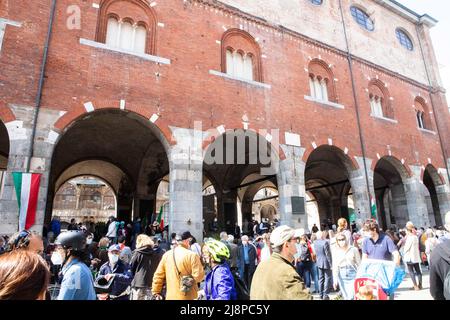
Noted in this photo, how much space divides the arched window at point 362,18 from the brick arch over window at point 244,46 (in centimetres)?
822

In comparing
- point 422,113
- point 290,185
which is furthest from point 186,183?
point 422,113

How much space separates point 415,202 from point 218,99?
38.7ft

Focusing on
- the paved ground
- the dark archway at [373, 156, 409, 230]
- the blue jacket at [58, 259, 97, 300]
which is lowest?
the paved ground

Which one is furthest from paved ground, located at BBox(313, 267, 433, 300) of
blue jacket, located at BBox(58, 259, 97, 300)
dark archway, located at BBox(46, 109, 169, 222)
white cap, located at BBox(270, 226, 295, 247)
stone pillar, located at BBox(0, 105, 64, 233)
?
dark archway, located at BBox(46, 109, 169, 222)

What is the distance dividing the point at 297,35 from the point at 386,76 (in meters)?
6.50

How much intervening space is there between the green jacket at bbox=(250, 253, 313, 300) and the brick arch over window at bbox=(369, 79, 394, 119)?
16.3 metres

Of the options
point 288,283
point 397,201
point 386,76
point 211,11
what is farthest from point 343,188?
point 288,283

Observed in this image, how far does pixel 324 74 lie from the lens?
47.3ft

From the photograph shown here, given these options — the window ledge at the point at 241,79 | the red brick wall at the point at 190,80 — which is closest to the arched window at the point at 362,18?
the red brick wall at the point at 190,80

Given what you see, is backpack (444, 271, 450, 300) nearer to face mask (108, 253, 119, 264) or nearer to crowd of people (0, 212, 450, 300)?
crowd of people (0, 212, 450, 300)

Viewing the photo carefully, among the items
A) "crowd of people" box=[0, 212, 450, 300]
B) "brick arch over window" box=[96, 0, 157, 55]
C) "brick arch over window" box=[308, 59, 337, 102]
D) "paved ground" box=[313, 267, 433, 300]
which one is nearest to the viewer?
"crowd of people" box=[0, 212, 450, 300]

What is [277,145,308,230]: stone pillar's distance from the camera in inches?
436

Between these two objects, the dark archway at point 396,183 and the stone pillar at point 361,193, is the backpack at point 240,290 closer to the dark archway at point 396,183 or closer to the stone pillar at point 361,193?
the stone pillar at point 361,193
